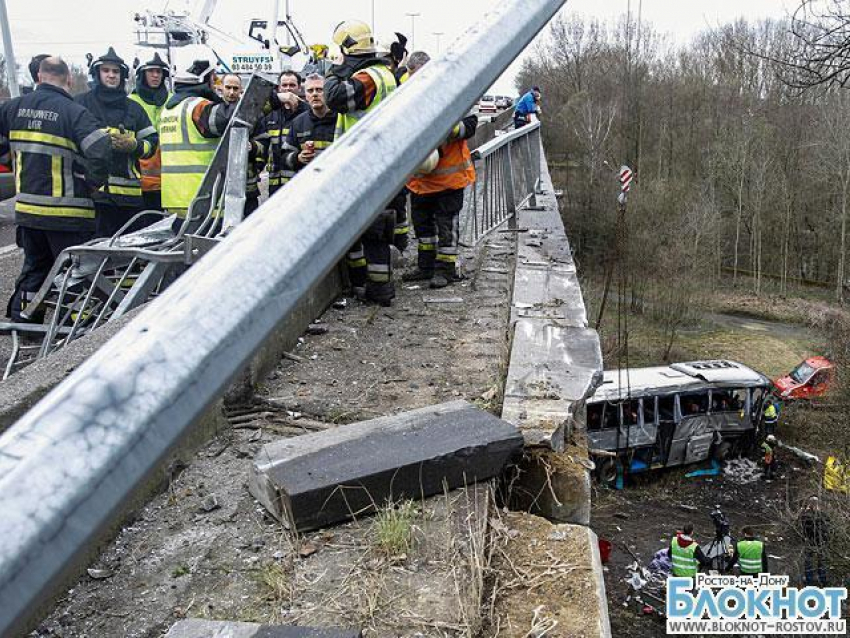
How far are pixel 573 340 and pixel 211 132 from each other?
3324mm

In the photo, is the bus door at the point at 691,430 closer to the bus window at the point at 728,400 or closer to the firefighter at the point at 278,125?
the bus window at the point at 728,400

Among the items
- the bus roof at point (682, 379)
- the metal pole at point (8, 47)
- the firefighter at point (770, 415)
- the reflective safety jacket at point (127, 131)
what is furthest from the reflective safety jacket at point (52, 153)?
the firefighter at point (770, 415)

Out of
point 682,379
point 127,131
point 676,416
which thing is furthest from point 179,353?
point 682,379

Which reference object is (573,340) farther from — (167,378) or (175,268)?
(167,378)

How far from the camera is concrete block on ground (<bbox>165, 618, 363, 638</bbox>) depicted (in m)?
1.98

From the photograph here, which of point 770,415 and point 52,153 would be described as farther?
point 770,415

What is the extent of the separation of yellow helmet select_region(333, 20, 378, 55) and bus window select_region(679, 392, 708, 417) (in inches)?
591

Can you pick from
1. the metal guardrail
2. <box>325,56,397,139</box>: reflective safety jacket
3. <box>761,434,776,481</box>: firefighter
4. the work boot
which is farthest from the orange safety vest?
<box>761,434,776,481</box>: firefighter

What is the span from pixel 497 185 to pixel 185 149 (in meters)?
3.35

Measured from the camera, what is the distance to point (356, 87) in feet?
17.0

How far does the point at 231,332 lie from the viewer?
0.46 m

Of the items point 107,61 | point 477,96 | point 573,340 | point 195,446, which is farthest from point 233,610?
point 107,61

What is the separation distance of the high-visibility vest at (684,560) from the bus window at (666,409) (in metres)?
6.05

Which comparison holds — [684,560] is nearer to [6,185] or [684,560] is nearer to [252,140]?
[252,140]
